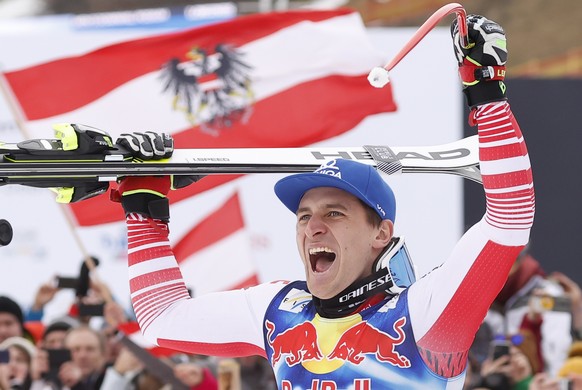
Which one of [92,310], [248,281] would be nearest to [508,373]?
[248,281]

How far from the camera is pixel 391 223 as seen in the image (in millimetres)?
4449

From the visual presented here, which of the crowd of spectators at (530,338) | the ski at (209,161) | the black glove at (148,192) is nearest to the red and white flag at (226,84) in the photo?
the crowd of spectators at (530,338)

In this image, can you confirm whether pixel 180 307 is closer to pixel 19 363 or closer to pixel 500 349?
pixel 500 349

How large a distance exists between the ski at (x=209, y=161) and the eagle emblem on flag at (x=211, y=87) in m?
4.93

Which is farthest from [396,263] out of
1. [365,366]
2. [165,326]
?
[165,326]

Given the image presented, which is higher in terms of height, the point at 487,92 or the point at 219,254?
the point at 487,92

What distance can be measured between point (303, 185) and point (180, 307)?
0.68 meters

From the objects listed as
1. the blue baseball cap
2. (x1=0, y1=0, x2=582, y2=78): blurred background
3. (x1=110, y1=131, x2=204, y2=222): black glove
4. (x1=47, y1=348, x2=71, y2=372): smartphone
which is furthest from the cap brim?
(x1=0, y1=0, x2=582, y2=78): blurred background

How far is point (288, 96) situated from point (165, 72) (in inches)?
35.7

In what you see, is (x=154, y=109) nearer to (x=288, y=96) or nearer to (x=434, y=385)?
(x=288, y=96)

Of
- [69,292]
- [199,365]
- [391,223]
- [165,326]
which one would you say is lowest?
[69,292]

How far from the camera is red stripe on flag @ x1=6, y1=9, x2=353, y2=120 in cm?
913

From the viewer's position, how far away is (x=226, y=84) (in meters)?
10.0

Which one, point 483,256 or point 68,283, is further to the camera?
point 68,283
